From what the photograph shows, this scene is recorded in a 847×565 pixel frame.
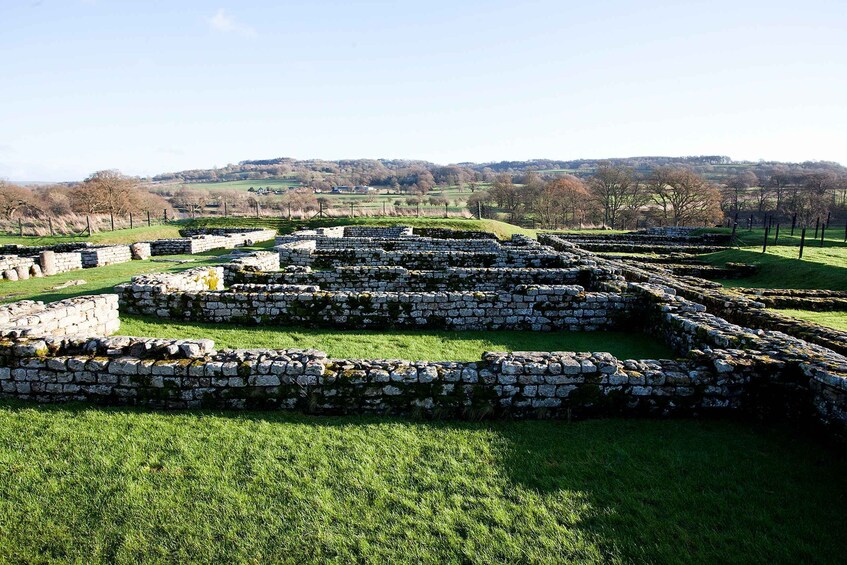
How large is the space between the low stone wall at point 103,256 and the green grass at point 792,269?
2696 cm

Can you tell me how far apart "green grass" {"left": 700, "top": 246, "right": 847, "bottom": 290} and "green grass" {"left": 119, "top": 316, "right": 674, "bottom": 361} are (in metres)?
11.3

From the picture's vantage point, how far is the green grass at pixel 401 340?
29.7 ft

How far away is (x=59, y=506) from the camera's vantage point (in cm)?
426

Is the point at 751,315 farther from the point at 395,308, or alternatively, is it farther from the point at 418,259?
the point at 418,259

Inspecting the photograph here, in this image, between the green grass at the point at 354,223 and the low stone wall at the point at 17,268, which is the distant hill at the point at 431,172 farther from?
the low stone wall at the point at 17,268

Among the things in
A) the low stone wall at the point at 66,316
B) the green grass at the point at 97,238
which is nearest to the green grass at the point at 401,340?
the low stone wall at the point at 66,316

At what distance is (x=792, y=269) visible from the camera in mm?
18844

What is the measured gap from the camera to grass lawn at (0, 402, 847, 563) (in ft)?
12.8

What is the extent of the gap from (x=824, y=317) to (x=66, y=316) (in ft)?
58.4

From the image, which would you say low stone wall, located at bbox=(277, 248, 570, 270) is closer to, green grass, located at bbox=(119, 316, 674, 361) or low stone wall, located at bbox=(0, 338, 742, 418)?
green grass, located at bbox=(119, 316, 674, 361)

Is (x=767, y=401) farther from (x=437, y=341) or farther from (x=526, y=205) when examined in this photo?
(x=526, y=205)

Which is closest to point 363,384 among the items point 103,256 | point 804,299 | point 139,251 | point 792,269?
point 804,299

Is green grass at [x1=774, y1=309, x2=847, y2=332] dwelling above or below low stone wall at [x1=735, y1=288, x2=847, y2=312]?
below

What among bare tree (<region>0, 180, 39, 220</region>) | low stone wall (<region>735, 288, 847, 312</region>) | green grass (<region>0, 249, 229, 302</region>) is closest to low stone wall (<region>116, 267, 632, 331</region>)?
green grass (<region>0, 249, 229, 302</region>)
